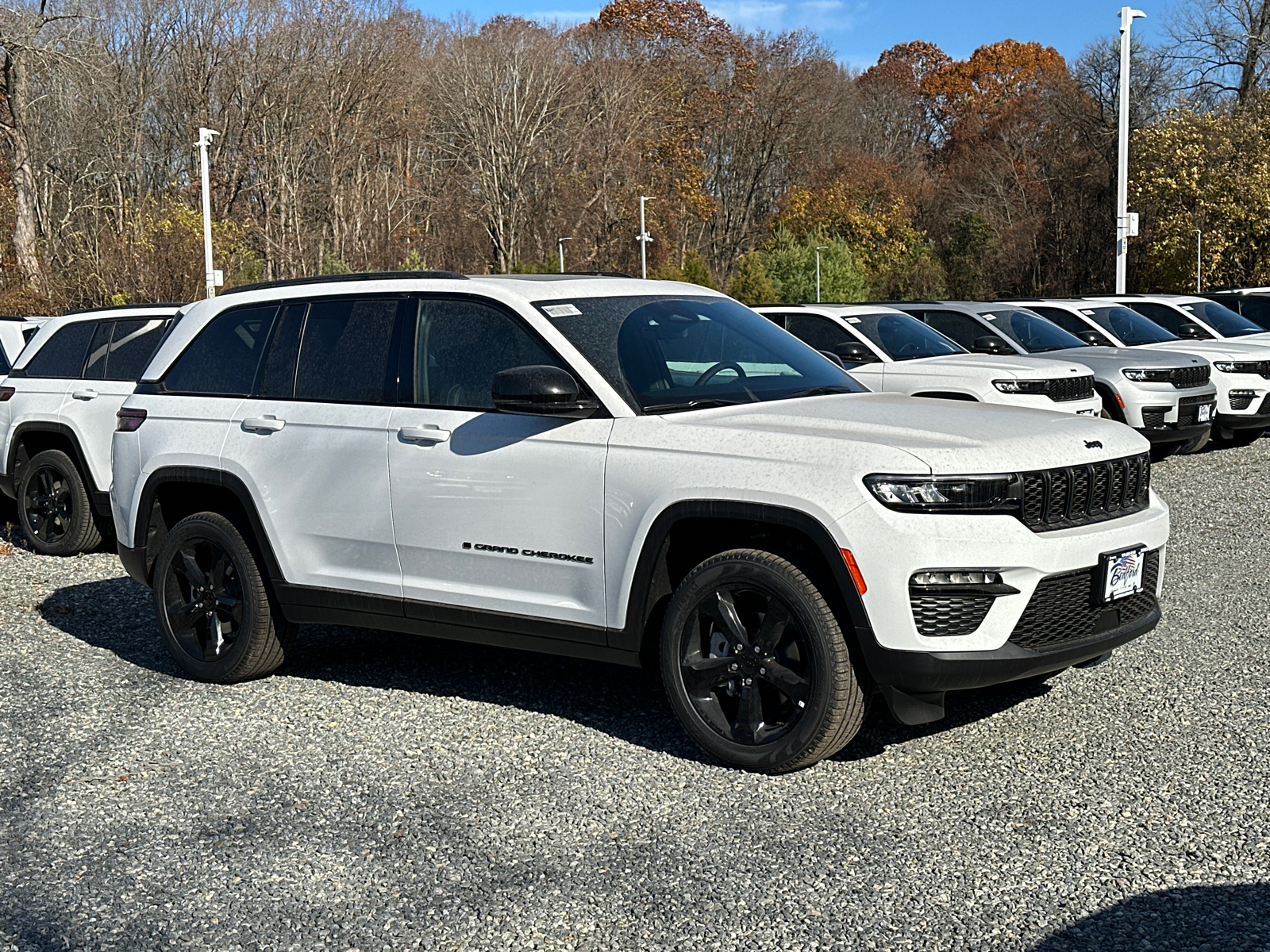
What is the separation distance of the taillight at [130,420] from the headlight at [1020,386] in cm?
774

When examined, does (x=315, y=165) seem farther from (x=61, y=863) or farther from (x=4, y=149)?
(x=61, y=863)

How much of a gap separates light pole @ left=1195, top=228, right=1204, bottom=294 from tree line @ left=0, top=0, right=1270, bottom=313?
279 mm

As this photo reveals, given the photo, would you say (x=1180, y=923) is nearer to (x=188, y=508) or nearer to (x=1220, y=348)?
(x=188, y=508)

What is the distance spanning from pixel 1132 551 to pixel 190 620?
14.1ft

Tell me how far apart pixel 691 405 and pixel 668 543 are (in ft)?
2.03

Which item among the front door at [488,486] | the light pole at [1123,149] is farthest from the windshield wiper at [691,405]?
the light pole at [1123,149]

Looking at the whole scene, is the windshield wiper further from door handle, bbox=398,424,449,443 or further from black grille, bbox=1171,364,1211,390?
black grille, bbox=1171,364,1211,390

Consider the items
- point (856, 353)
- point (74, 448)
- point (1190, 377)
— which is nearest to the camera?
point (74, 448)

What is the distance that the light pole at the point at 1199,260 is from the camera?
129 feet

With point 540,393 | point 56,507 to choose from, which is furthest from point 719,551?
point 56,507

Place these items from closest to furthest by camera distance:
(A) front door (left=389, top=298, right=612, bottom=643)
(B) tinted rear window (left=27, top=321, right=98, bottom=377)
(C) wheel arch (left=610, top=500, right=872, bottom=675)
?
1. (C) wheel arch (left=610, top=500, right=872, bottom=675)
2. (A) front door (left=389, top=298, right=612, bottom=643)
3. (B) tinted rear window (left=27, top=321, right=98, bottom=377)

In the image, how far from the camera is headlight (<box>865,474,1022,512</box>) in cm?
493

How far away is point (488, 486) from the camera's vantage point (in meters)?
5.84

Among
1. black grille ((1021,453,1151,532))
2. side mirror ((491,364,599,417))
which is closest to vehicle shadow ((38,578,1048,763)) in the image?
black grille ((1021,453,1151,532))
